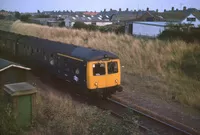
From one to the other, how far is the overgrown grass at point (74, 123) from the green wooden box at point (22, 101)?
0.34 meters

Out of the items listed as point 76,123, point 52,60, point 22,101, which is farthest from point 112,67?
point 22,101

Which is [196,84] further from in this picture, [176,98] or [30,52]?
[30,52]

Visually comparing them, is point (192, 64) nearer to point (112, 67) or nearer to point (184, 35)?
point (112, 67)

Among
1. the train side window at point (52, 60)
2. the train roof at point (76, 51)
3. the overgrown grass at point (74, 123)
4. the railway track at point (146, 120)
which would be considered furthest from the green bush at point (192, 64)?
the overgrown grass at point (74, 123)

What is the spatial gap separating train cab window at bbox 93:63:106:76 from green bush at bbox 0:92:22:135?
16.6 feet

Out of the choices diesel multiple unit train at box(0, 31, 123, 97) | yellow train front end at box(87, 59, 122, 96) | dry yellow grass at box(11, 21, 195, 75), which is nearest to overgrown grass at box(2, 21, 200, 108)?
dry yellow grass at box(11, 21, 195, 75)

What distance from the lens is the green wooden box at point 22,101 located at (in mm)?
6836

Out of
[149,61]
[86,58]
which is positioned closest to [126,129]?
[86,58]

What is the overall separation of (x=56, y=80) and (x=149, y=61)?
25.3 ft

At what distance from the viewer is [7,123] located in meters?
6.34

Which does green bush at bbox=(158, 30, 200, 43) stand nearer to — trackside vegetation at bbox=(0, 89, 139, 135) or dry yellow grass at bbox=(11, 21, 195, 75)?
dry yellow grass at bbox=(11, 21, 195, 75)

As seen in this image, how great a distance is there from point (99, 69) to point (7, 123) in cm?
579

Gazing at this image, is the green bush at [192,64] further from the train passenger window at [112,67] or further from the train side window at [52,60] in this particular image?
the train side window at [52,60]

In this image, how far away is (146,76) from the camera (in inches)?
673
